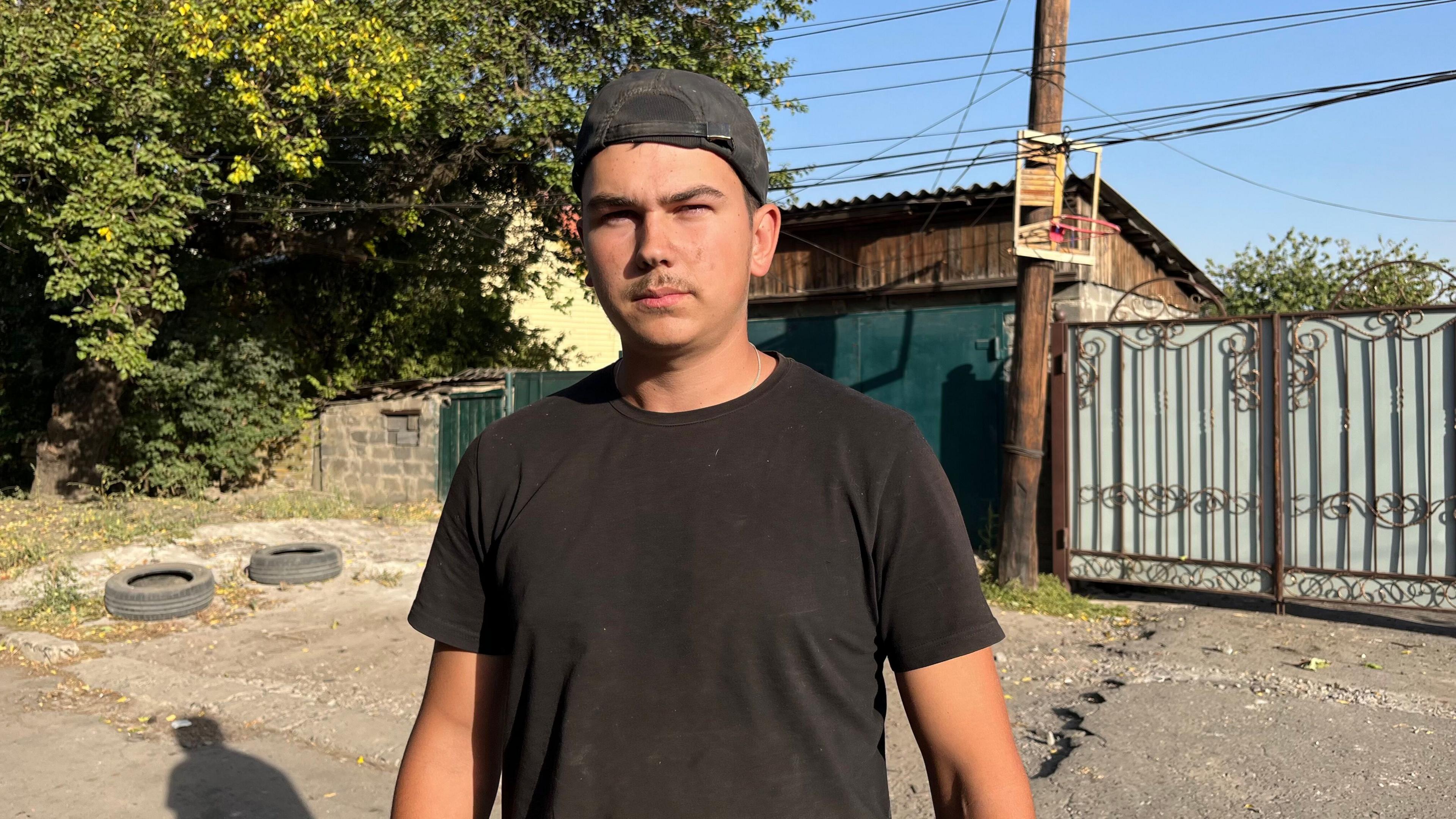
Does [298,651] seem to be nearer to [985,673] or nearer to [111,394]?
[985,673]

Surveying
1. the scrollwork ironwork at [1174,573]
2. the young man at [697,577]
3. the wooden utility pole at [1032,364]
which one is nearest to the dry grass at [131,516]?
the wooden utility pole at [1032,364]

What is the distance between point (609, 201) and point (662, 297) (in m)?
0.16

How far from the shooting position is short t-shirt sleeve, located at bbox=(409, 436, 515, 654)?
159cm

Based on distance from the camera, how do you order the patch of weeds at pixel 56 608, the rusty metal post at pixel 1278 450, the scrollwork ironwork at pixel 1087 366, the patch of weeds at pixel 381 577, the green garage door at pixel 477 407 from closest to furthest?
the patch of weeds at pixel 56 608
the rusty metal post at pixel 1278 450
the scrollwork ironwork at pixel 1087 366
the patch of weeds at pixel 381 577
the green garage door at pixel 477 407

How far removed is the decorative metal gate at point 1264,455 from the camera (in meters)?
7.37

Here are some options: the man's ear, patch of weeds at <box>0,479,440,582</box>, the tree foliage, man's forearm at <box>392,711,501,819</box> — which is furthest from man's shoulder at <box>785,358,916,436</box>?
the tree foliage

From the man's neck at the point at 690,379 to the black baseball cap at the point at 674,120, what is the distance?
0.82 ft

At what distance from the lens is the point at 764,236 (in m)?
1.64

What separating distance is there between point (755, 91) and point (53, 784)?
10693mm

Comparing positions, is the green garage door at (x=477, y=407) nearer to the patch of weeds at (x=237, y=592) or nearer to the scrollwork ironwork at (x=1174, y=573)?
the patch of weeds at (x=237, y=592)

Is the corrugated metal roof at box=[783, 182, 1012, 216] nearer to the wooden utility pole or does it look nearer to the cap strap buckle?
the wooden utility pole

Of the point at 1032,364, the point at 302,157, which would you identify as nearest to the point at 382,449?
the point at 302,157

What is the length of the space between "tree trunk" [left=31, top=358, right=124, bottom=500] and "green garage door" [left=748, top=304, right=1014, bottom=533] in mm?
10427

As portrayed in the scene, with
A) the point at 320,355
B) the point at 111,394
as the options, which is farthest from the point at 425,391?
the point at 111,394
